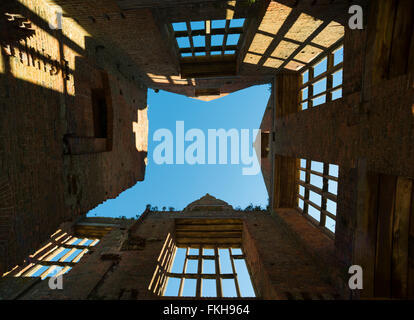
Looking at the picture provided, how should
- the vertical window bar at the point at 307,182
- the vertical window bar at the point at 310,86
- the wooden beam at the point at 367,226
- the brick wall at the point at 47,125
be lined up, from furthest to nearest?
the vertical window bar at the point at 307,182 < the vertical window bar at the point at 310,86 < the wooden beam at the point at 367,226 < the brick wall at the point at 47,125

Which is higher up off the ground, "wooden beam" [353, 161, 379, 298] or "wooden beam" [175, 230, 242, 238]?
"wooden beam" [353, 161, 379, 298]

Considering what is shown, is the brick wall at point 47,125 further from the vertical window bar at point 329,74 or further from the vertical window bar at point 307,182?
the vertical window bar at point 307,182

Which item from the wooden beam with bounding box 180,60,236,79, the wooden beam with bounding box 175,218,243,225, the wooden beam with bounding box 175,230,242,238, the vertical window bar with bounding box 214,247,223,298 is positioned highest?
the wooden beam with bounding box 180,60,236,79

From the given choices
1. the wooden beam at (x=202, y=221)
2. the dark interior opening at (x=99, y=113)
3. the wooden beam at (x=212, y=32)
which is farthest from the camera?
the wooden beam at (x=202, y=221)

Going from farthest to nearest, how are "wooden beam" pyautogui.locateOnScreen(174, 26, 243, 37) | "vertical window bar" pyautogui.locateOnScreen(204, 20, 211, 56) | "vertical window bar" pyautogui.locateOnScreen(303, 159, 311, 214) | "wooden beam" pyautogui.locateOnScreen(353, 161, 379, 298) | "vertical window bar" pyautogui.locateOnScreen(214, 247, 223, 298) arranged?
"vertical window bar" pyautogui.locateOnScreen(303, 159, 311, 214) → "wooden beam" pyautogui.locateOnScreen(174, 26, 243, 37) → "vertical window bar" pyautogui.locateOnScreen(204, 20, 211, 56) → "vertical window bar" pyautogui.locateOnScreen(214, 247, 223, 298) → "wooden beam" pyautogui.locateOnScreen(353, 161, 379, 298)

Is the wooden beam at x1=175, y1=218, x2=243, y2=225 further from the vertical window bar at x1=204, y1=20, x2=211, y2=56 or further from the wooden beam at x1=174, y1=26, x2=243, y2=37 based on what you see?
the wooden beam at x1=174, y1=26, x2=243, y2=37

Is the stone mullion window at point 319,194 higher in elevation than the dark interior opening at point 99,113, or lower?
lower

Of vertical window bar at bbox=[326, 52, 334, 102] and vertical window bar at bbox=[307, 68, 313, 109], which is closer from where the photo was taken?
vertical window bar at bbox=[326, 52, 334, 102]

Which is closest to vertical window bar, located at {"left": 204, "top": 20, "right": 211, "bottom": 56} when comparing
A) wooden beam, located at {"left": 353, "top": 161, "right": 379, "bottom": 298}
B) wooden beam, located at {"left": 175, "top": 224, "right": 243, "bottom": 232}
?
wooden beam, located at {"left": 353, "top": 161, "right": 379, "bottom": 298}

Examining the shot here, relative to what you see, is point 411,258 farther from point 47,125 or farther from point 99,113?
point 99,113

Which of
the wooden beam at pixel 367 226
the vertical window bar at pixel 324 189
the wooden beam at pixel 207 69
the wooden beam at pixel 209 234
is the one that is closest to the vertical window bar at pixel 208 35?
the wooden beam at pixel 207 69

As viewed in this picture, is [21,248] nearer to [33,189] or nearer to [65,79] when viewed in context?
[33,189]

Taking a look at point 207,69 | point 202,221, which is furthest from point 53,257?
point 207,69

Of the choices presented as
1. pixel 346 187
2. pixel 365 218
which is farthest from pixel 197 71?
pixel 365 218
